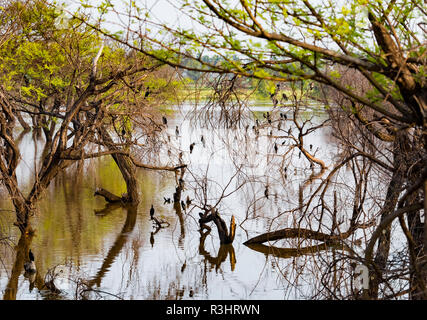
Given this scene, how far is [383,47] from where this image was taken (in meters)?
6.52

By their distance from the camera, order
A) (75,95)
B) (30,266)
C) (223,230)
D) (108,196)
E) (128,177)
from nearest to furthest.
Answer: (30,266)
(223,230)
(75,95)
(128,177)
(108,196)

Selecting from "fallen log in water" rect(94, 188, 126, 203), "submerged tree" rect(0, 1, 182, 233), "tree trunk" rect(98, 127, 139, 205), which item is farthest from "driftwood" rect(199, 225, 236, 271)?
"fallen log in water" rect(94, 188, 126, 203)

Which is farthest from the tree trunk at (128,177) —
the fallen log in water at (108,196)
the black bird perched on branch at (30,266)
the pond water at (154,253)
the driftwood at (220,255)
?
the black bird perched on branch at (30,266)

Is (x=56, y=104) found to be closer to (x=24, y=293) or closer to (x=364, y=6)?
(x=24, y=293)

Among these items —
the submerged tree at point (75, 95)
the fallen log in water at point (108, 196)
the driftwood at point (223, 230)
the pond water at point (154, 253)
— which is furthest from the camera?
the fallen log in water at point (108, 196)

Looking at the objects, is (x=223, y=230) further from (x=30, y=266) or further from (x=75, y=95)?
(x=75, y=95)

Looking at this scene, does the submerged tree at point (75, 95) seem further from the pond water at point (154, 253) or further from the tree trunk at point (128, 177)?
the pond water at point (154, 253)

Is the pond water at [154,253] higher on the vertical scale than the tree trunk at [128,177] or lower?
lower

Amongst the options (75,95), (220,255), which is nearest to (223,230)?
(220,255)
